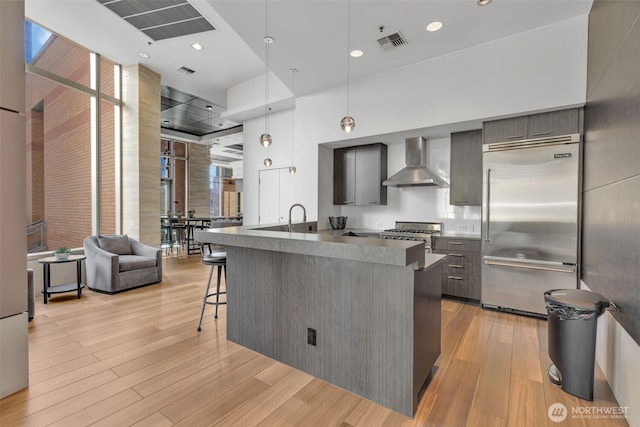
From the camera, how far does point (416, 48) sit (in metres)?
3.79

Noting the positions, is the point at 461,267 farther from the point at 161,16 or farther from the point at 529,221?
the point at 161,16

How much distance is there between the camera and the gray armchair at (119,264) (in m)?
4.36

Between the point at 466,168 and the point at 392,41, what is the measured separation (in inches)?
82.3

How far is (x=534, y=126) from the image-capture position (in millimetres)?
3484

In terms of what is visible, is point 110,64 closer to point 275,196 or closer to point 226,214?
point 275,196

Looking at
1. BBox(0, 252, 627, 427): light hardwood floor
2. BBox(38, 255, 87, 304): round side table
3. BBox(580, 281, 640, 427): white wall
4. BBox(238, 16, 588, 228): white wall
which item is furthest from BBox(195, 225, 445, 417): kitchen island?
BBox(38, 255, 87, 304): round side table

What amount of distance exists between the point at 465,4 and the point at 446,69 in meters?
1.01

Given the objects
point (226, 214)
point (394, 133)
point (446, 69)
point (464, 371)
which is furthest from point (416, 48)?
point (226, 214)

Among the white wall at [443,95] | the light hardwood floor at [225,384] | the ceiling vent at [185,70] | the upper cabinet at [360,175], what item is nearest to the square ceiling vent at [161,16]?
the ceiling vent at [185,70]

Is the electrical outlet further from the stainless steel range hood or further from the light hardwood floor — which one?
the stainless steel range hood

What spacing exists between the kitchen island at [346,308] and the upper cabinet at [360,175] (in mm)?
2915

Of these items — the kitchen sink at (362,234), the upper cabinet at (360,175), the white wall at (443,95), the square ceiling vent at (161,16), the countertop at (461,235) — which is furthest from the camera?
the upper cabinet at (360,175)

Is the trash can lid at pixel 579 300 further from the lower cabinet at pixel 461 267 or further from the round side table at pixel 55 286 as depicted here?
the round side table at pixel 55 286

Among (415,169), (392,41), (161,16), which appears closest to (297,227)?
(415,169)
